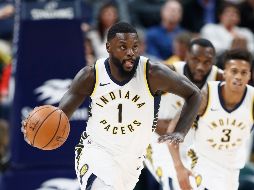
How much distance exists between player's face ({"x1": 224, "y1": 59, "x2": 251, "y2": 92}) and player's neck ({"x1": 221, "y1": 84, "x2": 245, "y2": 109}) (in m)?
0.05

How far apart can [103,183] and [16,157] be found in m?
2.15

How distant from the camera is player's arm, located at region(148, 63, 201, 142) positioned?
589 centimetres

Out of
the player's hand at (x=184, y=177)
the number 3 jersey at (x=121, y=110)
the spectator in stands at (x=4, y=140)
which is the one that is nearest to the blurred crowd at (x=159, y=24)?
the spectator in stands at (x=4, y=140)

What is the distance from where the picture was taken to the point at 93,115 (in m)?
6.08

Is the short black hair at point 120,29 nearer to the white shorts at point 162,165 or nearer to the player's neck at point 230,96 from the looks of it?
the player's neck at point 230,96

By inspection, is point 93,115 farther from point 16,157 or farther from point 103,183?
point 16,157

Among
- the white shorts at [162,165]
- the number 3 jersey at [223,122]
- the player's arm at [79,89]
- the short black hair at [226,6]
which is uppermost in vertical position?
the short black hair at [226,6]

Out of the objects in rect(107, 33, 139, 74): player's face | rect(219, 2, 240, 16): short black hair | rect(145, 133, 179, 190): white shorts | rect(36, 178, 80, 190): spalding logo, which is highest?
rect(219, 2, 240, 16): short black hair

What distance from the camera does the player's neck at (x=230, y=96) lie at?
6.86 m

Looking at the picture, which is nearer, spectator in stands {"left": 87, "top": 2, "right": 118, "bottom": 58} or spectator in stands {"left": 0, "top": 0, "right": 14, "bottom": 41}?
spectator in stands {"left": 87, "top": 2, "right": 118, "bottom": 58}

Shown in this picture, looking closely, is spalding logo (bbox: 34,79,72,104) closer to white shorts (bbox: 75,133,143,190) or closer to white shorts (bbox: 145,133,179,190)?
white shorts (bbox: 145,133,179,190)

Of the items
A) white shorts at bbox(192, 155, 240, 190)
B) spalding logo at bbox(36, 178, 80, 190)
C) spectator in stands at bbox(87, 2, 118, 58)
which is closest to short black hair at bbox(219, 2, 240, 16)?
spectator in stands at bbox(87, 2, 118, 58)

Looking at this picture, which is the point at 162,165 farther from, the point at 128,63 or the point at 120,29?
the point at 120,29

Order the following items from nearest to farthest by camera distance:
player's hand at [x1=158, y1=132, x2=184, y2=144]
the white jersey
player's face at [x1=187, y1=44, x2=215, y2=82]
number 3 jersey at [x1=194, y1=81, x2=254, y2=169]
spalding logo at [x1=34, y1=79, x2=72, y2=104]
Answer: player's hand at [x1=158, y1=132, x2=184, y2=144]
number 3 jersey at [x1=194, y1=81, x2=254, y2=169]
player's face at [x1=187, y1=44, x2=215, y2=82]
the white jersey
spalding logo at [x1=34, y1=79, x2=72, y2=104]
